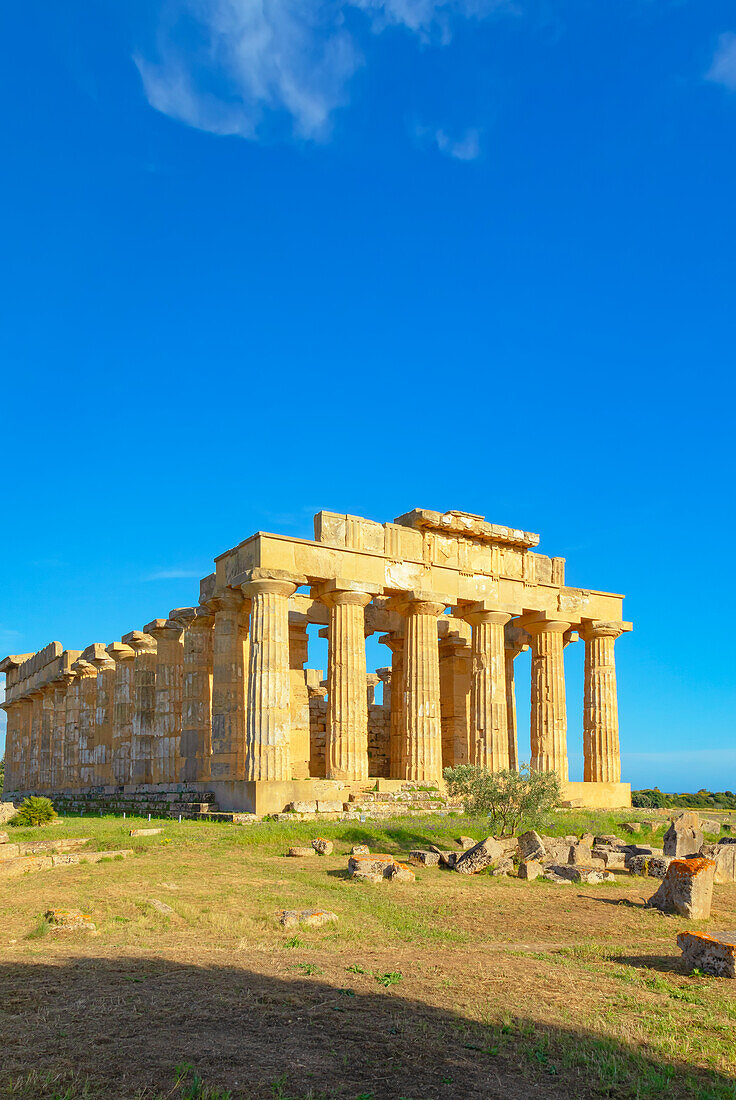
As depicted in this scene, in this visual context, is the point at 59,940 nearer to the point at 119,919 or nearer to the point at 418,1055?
the point at 119,919

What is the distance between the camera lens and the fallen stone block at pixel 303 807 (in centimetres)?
2314

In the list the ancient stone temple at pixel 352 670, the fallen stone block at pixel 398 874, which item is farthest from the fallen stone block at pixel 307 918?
the ancient stone temple at pixel 352 670

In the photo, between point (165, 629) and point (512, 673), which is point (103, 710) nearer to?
point (165, 629)

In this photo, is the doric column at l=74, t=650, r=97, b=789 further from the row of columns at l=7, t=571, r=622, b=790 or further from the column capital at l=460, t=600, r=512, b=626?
the column capital at l=460, t=600, r=512, b=626

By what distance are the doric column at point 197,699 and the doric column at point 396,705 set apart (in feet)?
21.1

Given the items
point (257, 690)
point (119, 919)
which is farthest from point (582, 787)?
point (119, 919)

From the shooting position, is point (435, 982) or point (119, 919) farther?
point (119, 919)

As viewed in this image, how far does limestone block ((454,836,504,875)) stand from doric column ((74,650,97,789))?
2723 cm

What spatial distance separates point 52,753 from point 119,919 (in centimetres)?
3628

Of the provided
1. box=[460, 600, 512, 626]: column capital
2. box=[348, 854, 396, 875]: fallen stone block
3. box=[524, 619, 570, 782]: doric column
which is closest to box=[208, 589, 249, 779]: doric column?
box=[460, 600, 512, 626]: column capital

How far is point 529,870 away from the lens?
50.3 ft

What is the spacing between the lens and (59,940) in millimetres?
10359

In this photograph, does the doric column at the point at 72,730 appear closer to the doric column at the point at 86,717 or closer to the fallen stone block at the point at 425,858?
the doric column at the point at 86,717

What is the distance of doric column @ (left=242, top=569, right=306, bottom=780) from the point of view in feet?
81.6
